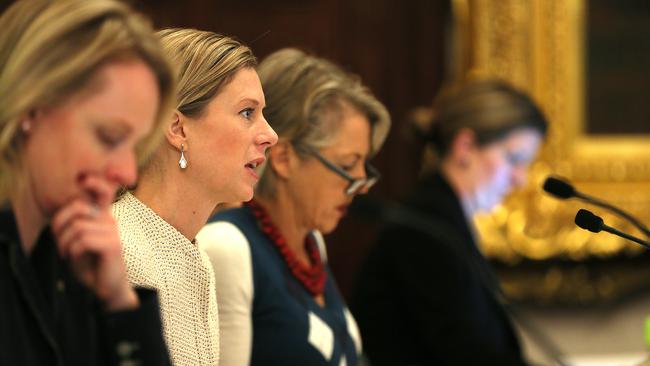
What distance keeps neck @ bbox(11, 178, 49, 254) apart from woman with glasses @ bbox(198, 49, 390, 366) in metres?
0.87

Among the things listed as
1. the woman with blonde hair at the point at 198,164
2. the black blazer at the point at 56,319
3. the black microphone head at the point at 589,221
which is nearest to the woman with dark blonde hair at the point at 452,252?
the black microphone head at the point at 589,221

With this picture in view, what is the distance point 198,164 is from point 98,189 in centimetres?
64

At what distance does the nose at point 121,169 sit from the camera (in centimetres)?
129

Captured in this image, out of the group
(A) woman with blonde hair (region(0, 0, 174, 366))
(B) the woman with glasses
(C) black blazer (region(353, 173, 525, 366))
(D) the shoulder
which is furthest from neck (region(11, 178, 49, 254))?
(C) black blazer (region(353, 173, 525, 366))

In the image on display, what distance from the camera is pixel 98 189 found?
1.27 metres

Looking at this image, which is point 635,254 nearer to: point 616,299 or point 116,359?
point 616,299

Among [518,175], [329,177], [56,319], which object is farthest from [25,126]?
[518,175]

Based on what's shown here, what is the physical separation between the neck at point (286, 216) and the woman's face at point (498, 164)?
1.34 m

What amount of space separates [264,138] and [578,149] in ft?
10.2

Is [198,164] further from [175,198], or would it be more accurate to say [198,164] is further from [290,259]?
[290,259]

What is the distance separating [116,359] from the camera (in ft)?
4.33

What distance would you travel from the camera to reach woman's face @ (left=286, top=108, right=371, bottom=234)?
8.07 ft

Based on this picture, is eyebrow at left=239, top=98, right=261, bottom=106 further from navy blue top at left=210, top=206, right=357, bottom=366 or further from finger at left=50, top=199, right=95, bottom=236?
finger at left=50, top=199, right=95, bottom=236

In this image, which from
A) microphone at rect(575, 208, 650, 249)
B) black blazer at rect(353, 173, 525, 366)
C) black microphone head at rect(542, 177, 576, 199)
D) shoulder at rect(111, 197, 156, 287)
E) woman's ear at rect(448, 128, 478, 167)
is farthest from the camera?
woman's ear at rect(448, 128, 478, 167)
